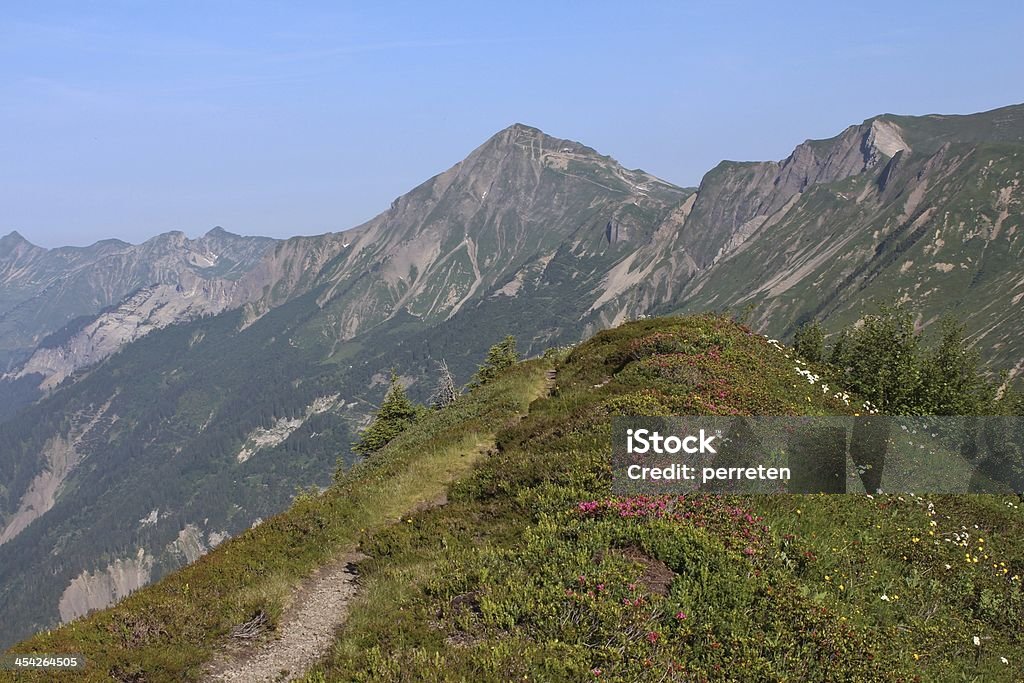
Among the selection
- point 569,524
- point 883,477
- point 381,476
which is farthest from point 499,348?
point 569,524

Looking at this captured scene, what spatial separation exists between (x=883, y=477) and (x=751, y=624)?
10.3m

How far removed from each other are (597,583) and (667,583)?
1.46 metres

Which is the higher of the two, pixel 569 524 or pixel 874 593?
pixel 569 524

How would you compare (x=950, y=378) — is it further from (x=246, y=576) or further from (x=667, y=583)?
(x=246, y=576)

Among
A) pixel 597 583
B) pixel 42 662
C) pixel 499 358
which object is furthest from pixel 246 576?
pixel 499 358

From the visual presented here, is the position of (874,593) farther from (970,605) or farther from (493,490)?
(493,490)

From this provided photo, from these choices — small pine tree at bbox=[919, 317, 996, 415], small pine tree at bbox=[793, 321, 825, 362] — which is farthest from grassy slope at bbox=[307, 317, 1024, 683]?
small pine tree at bbox=[793, 321, 825, 362]

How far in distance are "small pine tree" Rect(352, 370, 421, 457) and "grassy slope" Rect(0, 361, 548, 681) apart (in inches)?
1207

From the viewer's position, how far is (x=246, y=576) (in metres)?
14.0

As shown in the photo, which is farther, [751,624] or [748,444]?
[748,444]

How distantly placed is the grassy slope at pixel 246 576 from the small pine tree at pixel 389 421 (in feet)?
101

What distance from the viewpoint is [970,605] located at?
1359cm

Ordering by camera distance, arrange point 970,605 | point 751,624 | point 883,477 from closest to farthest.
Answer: point 751,624 < point 970,605 < point 883,477

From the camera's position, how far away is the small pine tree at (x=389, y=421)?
54750 mm
